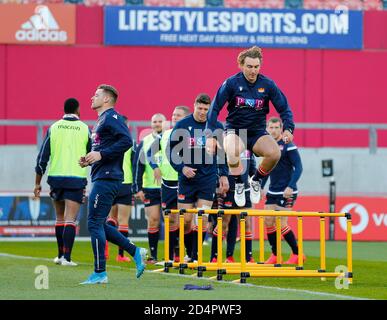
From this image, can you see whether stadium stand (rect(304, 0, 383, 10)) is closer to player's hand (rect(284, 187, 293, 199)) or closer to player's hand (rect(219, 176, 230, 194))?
player's hand (rect(284, 187, 293, 199))

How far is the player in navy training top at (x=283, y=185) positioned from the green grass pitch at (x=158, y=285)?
60 centimetres

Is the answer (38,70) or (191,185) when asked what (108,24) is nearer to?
(38,70)

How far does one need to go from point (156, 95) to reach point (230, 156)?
2077 cm

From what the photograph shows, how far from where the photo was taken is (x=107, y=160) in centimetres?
1202

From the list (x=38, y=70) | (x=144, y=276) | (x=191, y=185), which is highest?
(x=38, y=70)

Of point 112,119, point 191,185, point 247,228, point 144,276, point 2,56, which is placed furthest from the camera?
point 2,56

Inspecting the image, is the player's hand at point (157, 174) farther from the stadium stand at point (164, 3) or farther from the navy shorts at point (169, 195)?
the stadium stand at point (164, 3)

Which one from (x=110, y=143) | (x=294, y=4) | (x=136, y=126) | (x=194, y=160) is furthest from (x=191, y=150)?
(x=294, y=4)

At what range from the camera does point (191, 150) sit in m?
15.1

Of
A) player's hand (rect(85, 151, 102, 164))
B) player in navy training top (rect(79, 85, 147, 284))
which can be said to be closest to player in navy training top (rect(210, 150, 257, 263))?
player in navy training top (rect(79, 85, 147, 284))

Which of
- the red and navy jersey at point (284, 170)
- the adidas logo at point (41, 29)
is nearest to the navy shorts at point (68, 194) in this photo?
the red and navy jersey at point (284, 170)

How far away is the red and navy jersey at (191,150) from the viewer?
15031 mm

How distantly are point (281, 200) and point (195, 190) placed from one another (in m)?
2.03
